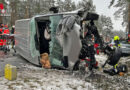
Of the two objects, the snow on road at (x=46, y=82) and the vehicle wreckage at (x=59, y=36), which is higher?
the vehicle wreckage at (x=59, y=36)

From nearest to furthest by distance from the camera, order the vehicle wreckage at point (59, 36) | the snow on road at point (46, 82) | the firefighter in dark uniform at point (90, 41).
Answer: the snow on road at point (46, 82), the vehicle wreckage at point (59, 36), the firefighter in dark uniform at point (90, 41)

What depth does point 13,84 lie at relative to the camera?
16.3 feet

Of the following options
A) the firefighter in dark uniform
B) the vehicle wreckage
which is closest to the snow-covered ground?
the vehicle wreckage

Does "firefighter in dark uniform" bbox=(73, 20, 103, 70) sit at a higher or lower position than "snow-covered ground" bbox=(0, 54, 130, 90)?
higher

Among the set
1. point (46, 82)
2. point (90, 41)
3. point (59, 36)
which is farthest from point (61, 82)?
point (90, 41)

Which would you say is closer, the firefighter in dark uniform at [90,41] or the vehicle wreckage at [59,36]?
the vehicle wreckage at [59,36]

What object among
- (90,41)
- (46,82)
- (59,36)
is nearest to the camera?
(46,82)

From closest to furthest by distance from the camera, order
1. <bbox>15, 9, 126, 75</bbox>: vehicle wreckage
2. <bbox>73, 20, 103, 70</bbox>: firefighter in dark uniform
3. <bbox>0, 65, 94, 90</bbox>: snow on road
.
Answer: <bbox>0, 65, 94, 90</bbox>: snow on road, <bbox>15, 9, 126, 75</bbox>: vehicle wreckage, <bbox>73, 20, 103, 70</bbox>: firefighter in dark uniform

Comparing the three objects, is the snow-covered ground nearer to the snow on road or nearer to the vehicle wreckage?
the snow on road

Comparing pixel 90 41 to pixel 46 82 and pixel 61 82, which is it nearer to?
pixel 61 82

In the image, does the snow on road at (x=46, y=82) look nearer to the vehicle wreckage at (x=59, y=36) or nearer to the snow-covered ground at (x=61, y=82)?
the snow-covered ground at (x=61, y=82)

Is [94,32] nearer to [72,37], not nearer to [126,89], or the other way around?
[72,37]

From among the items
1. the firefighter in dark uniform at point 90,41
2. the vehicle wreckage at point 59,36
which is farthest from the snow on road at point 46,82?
the firefighter in dark uniform at point 90,41

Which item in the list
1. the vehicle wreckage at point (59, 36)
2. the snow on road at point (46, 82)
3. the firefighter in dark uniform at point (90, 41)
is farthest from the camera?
the firefighter in dark uniform at point (90, 41)
